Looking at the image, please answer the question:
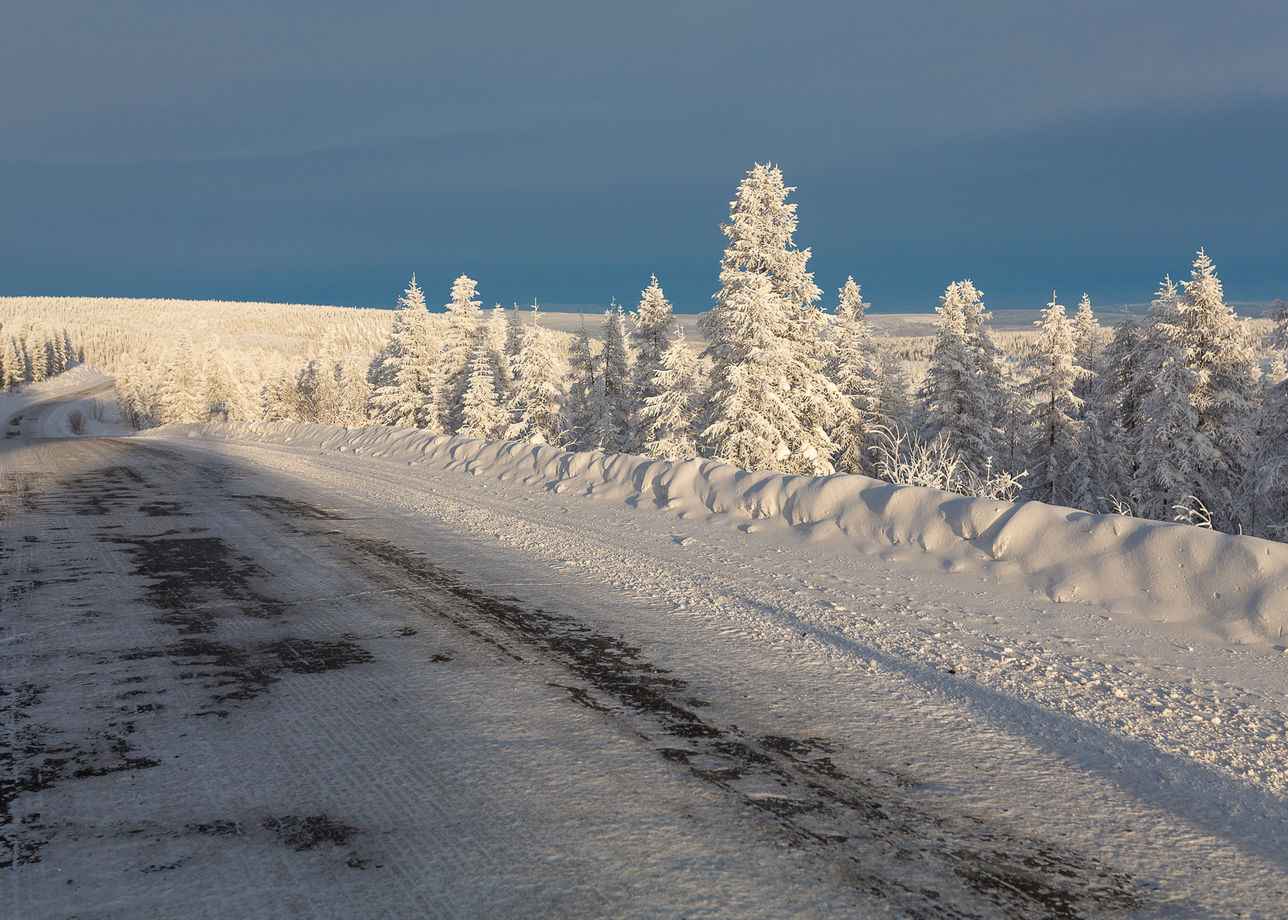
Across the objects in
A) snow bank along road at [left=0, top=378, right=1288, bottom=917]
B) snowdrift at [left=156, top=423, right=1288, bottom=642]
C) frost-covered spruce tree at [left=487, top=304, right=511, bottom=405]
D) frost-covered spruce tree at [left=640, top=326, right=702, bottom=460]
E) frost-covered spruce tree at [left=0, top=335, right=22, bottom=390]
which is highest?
frost-covered spruce tree at [left=0, top=335, right=22, bottom=390]

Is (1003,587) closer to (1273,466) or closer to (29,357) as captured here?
(1273,466)

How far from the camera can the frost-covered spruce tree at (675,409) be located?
26.5m

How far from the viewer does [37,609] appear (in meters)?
5.06

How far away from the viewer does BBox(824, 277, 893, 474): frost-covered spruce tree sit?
100.0 feet

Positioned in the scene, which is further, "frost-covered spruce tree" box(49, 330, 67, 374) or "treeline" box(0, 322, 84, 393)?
"frost-covered spruce tree" box(49, 330, 67, 374)

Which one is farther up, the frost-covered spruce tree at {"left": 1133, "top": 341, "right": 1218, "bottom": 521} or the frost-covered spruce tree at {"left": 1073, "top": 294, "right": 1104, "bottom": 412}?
the frost-covered spruce tree at {"left": 1073, "top": 294, "right": 1104, "bottom": 412}

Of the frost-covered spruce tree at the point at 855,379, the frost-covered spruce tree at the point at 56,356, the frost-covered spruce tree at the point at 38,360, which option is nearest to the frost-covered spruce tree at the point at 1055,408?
the frost-covered spruce tree at the point at 855,379

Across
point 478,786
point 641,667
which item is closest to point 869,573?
point 641,667

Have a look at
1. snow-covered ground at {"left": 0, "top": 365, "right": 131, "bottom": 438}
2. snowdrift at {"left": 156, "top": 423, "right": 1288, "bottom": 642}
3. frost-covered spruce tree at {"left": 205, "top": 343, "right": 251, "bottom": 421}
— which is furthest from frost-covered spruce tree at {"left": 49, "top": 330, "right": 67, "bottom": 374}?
snowdrift at {"left": 156, "top": 423, "right": 1288, "bottom": 642}

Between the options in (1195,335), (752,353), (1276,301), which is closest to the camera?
(1276,301)

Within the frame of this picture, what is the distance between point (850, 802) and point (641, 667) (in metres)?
1.61

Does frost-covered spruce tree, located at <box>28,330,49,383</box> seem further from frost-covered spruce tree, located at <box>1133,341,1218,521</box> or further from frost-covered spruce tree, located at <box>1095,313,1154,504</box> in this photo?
frost-covered spruce tree, located at <box>1133,341,1218,521</box>

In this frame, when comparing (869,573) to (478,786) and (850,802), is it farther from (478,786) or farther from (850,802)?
(478,786)

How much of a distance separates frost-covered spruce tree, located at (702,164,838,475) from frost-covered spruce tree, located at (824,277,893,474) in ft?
16.2
